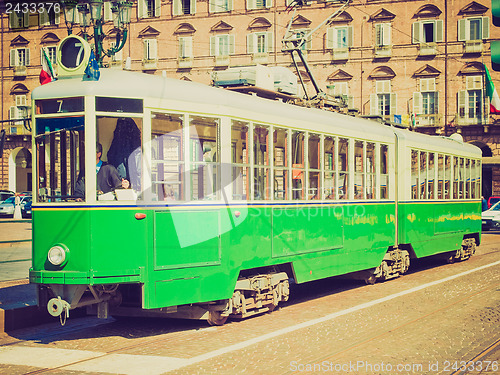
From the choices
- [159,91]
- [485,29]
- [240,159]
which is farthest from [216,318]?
[485,29]

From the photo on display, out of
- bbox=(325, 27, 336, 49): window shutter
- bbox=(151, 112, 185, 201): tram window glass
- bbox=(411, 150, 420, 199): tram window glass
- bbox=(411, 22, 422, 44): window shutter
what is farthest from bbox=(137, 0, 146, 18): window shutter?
bbox=(151, 112, 185, 201): tram window glass

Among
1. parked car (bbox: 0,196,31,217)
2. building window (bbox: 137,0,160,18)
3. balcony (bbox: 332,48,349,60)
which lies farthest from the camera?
building window (bbox: 137,0,160,18)

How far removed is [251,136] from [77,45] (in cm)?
255

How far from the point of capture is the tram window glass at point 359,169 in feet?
41.5

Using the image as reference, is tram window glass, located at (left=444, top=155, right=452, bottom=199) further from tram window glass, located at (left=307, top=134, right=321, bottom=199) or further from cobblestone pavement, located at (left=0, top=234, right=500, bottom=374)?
tram window glass, located at (left=307, top=134, right=321, bottom=199)

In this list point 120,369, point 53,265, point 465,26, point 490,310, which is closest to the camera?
point 120,369

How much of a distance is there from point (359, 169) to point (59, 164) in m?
5.97

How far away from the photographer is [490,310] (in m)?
10.5

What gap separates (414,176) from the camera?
49.3 feet

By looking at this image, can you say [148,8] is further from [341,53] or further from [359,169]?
[359,169]

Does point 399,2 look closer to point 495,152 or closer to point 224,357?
point 495,152

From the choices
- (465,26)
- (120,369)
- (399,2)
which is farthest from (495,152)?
(120,369)

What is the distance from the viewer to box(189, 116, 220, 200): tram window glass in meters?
8.88

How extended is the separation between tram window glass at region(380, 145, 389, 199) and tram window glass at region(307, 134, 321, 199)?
9.19ft
